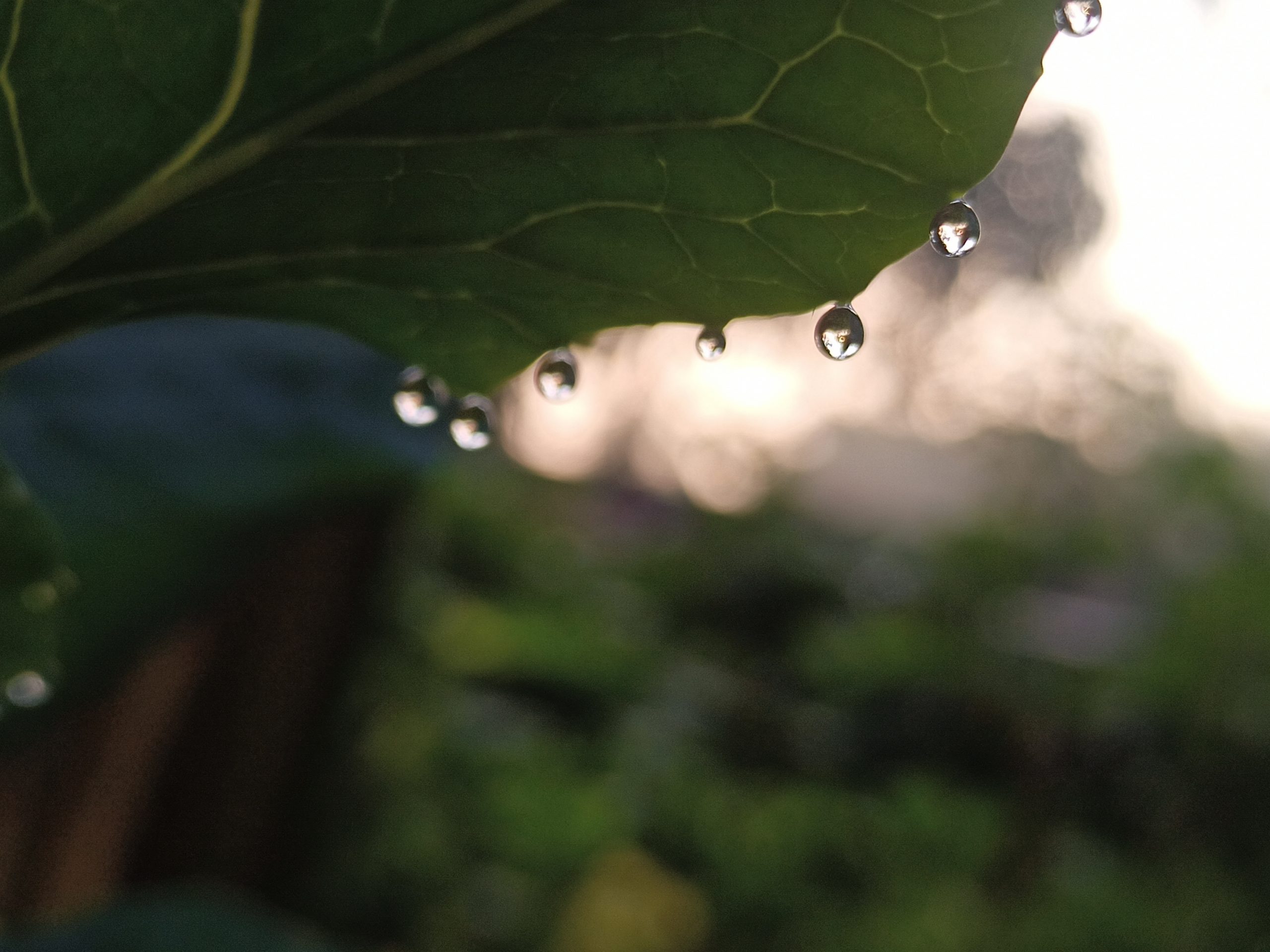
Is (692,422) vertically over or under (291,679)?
over

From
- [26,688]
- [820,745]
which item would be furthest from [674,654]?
[26,688]

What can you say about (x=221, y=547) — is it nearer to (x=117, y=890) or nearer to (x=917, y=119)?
(x=117, y=890)

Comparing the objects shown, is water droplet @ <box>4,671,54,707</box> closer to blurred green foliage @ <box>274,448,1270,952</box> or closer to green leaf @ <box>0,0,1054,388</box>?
green leaf @ <box>0,0,1054,388</box>

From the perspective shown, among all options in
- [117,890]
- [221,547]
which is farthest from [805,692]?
[221,547]

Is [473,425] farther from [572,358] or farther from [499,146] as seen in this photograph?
[499,146]

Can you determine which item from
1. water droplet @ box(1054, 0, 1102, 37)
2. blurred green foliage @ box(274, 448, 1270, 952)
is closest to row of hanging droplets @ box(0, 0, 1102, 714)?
water droplet @ box(1054, 0, 1102, 37)

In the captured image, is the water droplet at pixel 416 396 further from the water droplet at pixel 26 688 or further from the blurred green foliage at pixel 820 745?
the blurred green foliage at pixel 820 745

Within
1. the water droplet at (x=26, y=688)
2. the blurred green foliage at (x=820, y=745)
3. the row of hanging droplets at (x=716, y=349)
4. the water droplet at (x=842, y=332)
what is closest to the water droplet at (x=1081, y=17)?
the row of hanging droplets at (x=716, y=349)
